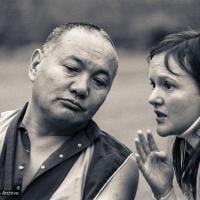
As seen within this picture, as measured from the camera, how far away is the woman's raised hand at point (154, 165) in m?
3.35

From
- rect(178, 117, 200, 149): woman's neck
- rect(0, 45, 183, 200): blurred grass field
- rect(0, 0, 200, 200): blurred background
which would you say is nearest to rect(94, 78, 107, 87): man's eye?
rect(178, 117, 200, 149): woman's neck

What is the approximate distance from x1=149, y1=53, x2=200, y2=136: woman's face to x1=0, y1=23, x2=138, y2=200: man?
246 mm

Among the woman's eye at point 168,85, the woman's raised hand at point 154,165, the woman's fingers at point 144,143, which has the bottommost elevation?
the woman's raised hand at point 154,165

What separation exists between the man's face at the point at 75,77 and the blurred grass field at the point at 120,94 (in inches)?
103

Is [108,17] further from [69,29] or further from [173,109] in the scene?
[173,109]

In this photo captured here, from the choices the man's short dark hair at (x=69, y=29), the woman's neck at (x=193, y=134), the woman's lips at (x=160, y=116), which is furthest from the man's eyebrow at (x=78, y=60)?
the woman's neck at (x=193, y=134)

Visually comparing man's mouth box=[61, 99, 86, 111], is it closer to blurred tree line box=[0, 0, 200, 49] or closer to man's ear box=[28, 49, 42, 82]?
man's ear box=[28, 49, 42, 82]

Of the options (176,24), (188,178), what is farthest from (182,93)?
(176,24)

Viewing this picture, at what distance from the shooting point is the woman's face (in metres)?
3.29

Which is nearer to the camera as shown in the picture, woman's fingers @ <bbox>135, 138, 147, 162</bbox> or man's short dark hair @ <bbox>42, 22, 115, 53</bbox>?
woman's fingers @ <bbox>135, 138, 147, 162</bbox>

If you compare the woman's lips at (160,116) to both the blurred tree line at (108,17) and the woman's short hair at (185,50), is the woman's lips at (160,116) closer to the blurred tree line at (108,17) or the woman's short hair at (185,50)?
the woman's short hair at (185,50)

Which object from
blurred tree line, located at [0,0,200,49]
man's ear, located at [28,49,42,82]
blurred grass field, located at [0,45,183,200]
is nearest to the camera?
man's ear, located at [28,49,42,82]

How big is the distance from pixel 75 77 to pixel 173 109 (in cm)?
45

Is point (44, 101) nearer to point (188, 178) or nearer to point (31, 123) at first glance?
point (31, 123)
